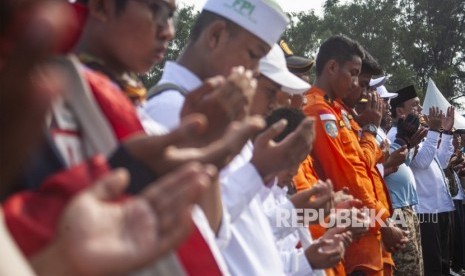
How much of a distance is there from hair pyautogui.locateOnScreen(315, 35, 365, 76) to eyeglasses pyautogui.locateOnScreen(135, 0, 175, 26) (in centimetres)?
300

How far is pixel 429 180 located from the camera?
26.1ft

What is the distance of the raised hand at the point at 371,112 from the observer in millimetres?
5422

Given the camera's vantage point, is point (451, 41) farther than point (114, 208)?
Yes

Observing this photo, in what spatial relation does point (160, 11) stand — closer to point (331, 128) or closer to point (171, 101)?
point (171, 101)

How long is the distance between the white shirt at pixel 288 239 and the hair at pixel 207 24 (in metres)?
0.73

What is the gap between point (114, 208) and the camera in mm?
1026

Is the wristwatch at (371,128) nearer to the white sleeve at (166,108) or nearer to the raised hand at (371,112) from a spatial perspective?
the raised hand at (371,112)

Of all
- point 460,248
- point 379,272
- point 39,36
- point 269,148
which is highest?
point 39,36

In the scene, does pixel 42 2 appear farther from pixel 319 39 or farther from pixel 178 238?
pixel 319 39

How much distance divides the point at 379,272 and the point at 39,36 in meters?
3.99

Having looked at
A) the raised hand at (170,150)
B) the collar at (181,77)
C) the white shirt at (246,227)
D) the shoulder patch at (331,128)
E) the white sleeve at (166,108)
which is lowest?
the white shirt at (246,227)

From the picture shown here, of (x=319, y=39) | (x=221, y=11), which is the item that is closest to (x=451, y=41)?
(x=319, y=39)

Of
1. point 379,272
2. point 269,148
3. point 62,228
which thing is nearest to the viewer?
→ point 62,228

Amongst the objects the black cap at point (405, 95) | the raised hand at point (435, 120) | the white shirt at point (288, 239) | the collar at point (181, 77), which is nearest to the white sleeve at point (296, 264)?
the white shirt at point (288, 239)
